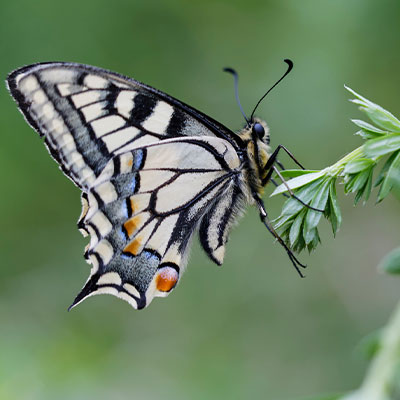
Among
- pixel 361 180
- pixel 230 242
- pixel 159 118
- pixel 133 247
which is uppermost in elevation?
pixel 159 118

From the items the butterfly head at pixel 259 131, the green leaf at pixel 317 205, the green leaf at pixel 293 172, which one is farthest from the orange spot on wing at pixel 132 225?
the green leaf at pixel 317 205

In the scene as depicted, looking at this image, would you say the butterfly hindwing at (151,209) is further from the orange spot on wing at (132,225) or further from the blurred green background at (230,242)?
the blurred green background at (230,242)

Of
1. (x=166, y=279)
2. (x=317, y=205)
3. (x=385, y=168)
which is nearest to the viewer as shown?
(x=385, y=168)

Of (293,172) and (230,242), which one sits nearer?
(293,172)

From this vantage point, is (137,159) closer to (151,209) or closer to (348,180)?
(151,209)

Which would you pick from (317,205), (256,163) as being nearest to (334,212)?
(317,205)

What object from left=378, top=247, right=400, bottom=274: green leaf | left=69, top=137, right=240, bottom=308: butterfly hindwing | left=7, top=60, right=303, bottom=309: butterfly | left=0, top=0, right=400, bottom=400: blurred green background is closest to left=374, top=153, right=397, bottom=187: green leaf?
left=378, top=247, right=400, bottom=274: green leaf

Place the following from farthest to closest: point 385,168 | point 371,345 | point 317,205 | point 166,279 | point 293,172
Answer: point 166,279, point 293,172, point 317,205, point 385,168, point 371,345

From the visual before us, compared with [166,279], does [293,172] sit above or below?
above
